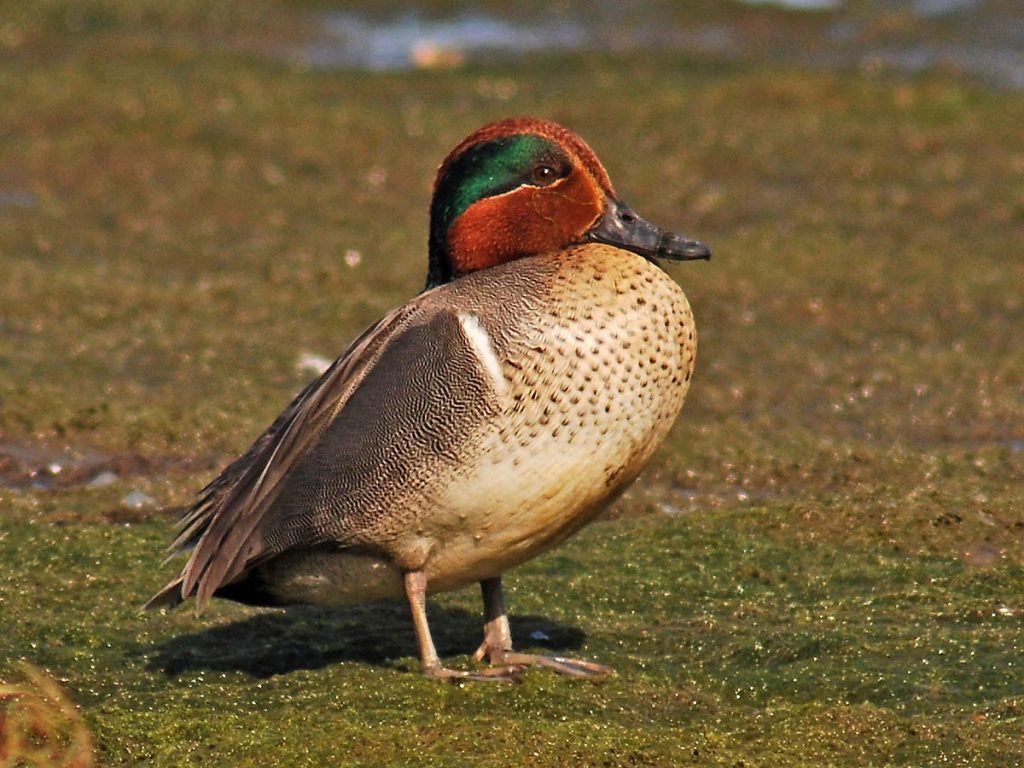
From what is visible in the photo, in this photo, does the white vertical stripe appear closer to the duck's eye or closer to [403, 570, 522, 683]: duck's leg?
the duck's eye

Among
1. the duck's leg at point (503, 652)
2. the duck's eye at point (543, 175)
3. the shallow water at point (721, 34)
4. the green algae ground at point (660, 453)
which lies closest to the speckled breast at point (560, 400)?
the duck's eye at point (543, 175)

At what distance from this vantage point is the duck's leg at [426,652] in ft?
14.9

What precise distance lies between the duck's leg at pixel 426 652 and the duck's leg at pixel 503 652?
70mm

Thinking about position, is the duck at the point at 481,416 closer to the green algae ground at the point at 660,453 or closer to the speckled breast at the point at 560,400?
the speckled breast at the point at 560,400

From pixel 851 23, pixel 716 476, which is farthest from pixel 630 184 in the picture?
pixel 851 23

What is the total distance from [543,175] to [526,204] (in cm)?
9

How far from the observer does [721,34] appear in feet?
47.3

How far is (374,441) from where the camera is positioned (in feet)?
14.7

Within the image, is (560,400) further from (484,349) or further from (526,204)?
(526,204)

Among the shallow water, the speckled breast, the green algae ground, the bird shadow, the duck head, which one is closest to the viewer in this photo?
the speckled breast

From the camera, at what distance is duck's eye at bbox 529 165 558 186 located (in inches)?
182

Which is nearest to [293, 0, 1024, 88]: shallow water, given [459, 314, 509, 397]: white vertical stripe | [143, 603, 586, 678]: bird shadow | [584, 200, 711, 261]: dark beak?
[143, 603, 586, 678]: bird shadow

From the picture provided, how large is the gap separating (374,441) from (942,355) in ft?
13.6

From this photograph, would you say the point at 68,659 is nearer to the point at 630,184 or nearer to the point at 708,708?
the point at 708,708
